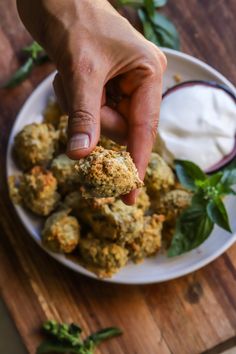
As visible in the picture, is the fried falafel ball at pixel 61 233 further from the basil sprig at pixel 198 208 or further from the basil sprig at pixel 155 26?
the basil sprig at pixel 155 26

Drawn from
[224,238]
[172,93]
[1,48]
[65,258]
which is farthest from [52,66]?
[224,238]

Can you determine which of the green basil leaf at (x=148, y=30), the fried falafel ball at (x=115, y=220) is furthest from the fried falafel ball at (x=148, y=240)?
the green basil leaf at (x=148, y=30)

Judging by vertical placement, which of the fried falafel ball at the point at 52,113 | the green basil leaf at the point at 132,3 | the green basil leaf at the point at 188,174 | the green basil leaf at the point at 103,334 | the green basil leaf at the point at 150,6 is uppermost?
the green basil leaf at the point at 132,3

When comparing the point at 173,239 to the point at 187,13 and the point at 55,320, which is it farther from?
the point at 187,13

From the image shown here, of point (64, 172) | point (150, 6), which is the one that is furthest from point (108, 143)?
point (150, 6)

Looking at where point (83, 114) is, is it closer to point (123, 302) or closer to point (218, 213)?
point (218, 213)

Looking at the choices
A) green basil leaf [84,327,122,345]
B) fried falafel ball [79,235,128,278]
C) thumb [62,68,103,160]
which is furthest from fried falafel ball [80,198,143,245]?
thumb [62,68,103,160]

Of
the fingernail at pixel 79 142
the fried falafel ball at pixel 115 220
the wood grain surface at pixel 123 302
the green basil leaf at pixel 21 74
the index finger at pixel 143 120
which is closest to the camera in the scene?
the fingernail at pixel 79 142
